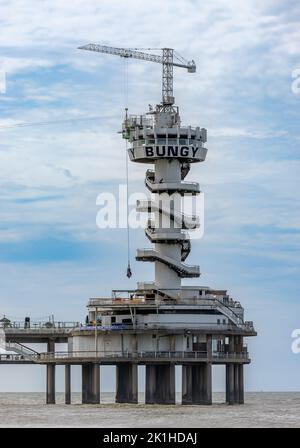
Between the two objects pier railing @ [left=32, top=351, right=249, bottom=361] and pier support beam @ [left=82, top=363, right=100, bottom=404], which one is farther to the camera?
pier support beam @ [left=82, top=363, right=100, bottom=404]

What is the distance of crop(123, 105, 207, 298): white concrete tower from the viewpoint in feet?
604

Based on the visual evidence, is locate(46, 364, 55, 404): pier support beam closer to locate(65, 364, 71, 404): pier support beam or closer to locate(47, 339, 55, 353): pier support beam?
locate(65, 364, 71, 404): pier support beam

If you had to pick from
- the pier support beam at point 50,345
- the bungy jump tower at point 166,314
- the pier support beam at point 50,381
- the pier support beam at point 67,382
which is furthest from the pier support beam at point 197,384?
the pier support beam at point 50,345

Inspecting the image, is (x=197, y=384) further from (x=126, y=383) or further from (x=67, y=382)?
(x=67, y=382)

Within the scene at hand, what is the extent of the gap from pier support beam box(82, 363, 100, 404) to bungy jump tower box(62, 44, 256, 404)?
0.11 m

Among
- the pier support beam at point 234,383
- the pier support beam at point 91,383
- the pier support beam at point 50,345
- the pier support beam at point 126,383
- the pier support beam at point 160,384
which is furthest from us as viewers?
the pier support beam at point 50,345

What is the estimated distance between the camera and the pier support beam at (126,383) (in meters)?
180

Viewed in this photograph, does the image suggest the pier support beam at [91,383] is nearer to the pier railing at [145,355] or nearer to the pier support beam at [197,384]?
the pier railing at [145,355]

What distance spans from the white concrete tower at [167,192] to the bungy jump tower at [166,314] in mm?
112

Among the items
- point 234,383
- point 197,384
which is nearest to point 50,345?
point 197,384

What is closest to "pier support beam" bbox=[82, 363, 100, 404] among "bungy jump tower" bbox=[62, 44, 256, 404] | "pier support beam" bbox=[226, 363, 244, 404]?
"bungy jump tower" bbox=[62, 44, 256, 404]

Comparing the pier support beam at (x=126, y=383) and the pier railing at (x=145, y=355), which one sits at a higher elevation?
the pier railing at (x=145, y=355)

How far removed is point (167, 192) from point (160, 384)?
21552 mm
